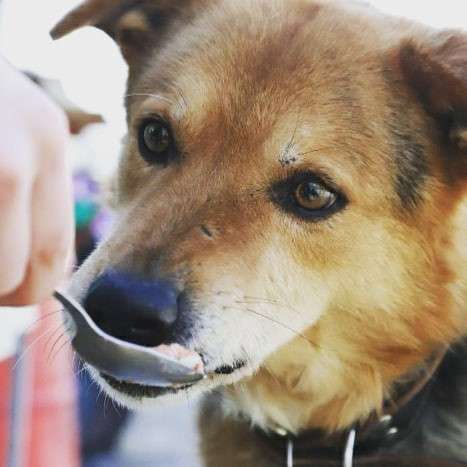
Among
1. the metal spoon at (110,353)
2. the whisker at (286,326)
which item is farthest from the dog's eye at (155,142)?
the metal spoon at (110,353)


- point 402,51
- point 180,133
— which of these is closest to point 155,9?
point 180,133

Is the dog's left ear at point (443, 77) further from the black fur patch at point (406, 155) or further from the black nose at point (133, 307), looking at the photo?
the black nose at point (133, 307)

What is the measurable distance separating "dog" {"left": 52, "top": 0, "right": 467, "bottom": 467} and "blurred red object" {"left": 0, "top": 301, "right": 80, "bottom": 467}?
295mm

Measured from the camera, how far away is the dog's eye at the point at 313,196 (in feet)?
5.29

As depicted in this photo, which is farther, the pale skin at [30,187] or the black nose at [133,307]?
the black nose at [133,307]

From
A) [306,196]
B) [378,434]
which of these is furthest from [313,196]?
[378,434]

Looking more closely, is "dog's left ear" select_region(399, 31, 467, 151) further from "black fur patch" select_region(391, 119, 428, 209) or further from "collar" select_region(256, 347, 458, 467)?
"collar" select_region(256, 347, 458, 467)

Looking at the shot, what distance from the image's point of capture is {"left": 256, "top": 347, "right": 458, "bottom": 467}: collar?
5.77ft

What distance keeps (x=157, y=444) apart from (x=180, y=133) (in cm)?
237

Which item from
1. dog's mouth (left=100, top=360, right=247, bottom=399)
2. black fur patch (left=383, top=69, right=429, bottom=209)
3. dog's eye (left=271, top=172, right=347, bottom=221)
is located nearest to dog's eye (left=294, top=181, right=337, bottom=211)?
dog's eye (left=271, top=172, right=347, bottom=221)

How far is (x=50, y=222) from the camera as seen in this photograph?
26.4 inches

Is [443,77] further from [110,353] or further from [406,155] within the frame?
[110,353]

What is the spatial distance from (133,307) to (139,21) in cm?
108

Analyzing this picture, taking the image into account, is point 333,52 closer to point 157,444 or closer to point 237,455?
point 237,455
